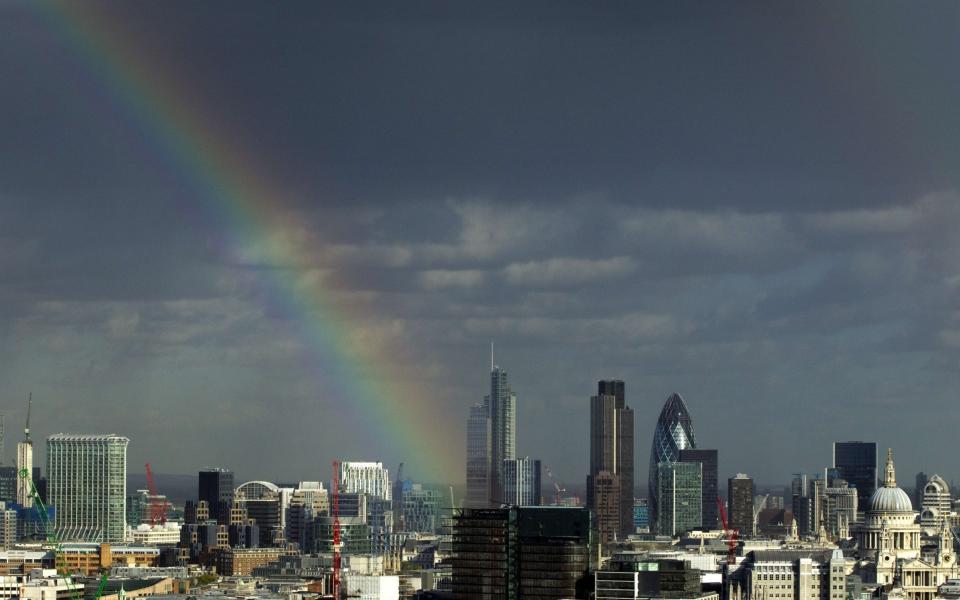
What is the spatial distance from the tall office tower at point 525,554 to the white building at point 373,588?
94.3 ft

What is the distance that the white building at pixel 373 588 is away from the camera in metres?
163

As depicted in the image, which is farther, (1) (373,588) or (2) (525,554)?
(1) (373,588)

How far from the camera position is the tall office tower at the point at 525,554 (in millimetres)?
131250

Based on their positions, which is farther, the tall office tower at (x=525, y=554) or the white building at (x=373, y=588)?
the white building at (x=373, y=588)

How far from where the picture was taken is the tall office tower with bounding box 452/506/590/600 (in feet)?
431

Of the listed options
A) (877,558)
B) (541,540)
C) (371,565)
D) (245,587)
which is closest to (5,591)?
(245,587)

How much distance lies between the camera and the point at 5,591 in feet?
558

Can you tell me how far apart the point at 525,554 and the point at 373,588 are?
1356 inches

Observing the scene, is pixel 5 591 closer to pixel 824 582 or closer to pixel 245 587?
pixel 245 587

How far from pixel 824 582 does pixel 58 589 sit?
53023 millimetres

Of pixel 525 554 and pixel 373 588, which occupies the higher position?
pixel 525 554

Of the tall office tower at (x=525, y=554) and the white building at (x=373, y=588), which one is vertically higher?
the tall office tower at (x=525, y=554)

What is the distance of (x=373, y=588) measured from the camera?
165 meters

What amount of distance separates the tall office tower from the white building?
28741mm
